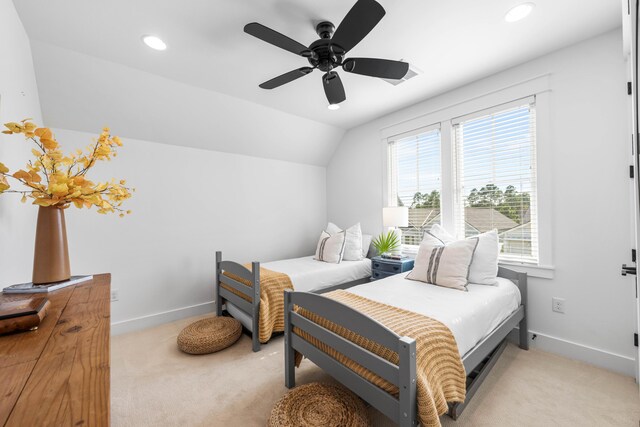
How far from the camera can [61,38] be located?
2.10 m

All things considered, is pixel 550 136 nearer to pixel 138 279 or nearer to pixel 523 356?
pixel 523 356

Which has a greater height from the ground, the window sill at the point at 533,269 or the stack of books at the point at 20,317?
the stack of books at the point at 20,317

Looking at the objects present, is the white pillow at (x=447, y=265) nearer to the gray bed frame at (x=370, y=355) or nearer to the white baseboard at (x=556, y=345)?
the gray bed frame at (x=370, y=355)

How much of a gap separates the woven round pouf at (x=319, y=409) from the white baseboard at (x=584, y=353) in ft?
6.41

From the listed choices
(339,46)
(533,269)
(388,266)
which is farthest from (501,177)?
(339,46)

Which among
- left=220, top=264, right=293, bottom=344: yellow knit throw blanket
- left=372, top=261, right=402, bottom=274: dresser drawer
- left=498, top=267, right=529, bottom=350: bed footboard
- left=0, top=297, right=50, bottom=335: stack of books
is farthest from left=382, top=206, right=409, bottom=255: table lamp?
left=0, top=297, right=50, bottom=335: stack of books

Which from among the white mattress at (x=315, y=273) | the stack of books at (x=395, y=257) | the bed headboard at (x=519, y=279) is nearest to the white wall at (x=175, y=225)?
the white mattress at (x=315, y=273)

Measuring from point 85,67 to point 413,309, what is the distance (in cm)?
333

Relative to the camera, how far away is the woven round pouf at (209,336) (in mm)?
2436

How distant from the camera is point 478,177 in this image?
2938mm

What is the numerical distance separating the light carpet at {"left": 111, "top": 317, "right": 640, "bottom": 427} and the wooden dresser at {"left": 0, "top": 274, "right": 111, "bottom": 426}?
124cm

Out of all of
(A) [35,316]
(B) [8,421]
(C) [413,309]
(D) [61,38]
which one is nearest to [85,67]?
(D) [61,38]

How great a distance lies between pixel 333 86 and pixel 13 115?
2.14 meters

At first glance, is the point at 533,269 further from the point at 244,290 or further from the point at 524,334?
the point at 244,290
